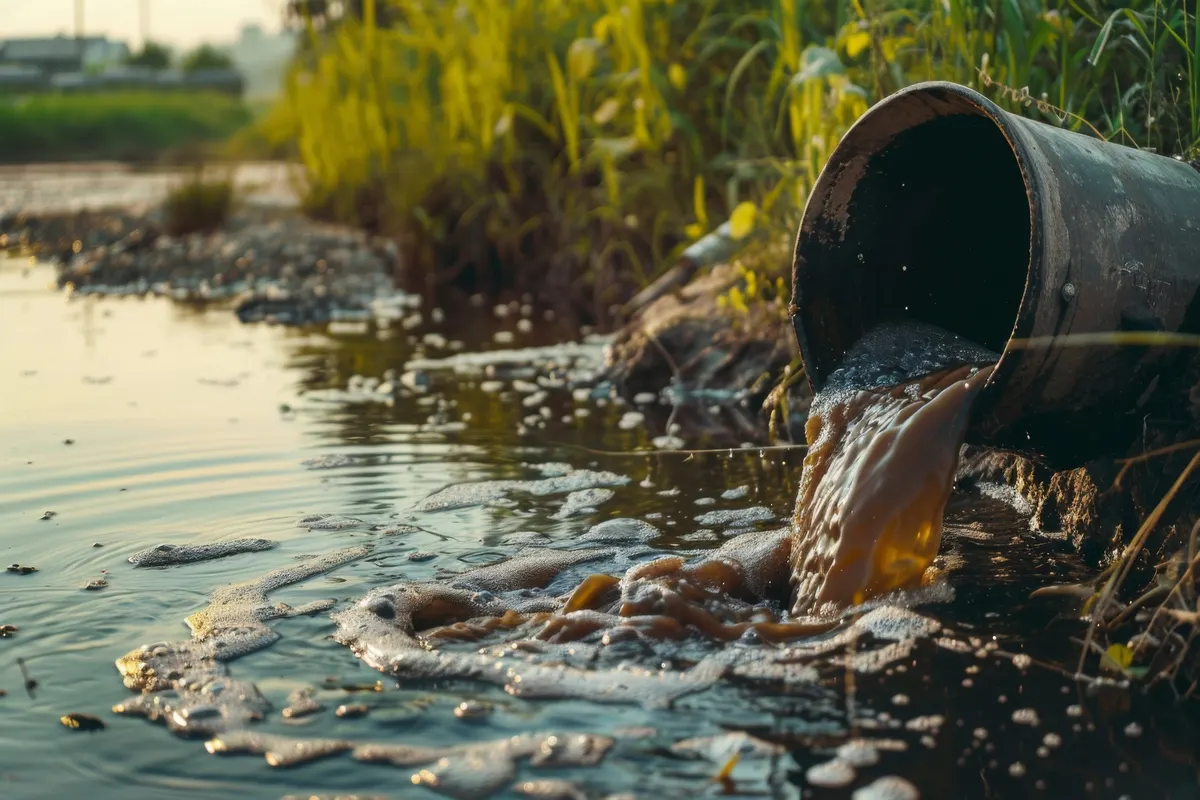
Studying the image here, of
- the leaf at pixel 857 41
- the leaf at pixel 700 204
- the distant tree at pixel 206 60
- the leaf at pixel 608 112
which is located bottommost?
the leaf at pixel 700 204

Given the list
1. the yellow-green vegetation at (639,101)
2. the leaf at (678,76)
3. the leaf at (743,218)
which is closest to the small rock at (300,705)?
the yellow-green vegetation at (639,101)

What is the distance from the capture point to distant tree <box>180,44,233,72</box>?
45094mm

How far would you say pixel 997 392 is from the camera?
8.80ft

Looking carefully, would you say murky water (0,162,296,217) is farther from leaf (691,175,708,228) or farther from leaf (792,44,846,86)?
leaf (792,44,846,86)

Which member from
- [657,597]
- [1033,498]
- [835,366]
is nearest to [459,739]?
[657,597]

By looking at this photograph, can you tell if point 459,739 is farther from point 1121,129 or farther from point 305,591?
point 1121,129

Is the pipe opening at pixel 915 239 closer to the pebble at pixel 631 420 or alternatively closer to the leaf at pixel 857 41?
the leaf at pixel 857 41

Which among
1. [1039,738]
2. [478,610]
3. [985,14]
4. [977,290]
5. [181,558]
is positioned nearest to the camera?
[1039,738]

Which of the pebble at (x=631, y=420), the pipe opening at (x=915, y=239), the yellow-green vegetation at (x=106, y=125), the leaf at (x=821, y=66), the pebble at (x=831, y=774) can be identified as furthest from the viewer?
the yellow-green vegetation at (x=106, y=125)

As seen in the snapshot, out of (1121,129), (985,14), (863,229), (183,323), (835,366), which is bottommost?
(183,323)

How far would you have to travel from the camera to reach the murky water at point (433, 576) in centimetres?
210

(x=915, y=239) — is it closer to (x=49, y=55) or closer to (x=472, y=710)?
(x=472, y=710)

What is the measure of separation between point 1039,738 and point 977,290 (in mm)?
1677

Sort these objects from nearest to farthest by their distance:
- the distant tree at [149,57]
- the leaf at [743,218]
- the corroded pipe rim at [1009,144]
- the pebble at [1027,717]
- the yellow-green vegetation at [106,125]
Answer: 1. the pebble at [1027,717]
2. the corroded pipe rim at [1009,144]
3. the leaf at [743,218]
4. the yellow-green vegetation at [106,125]
5. the distant tree at [149,57]
